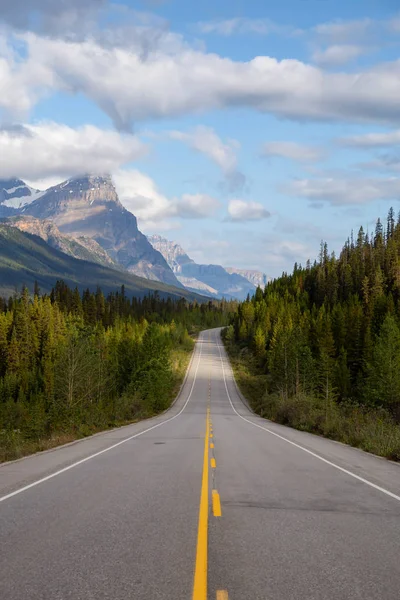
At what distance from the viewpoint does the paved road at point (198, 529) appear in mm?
5383

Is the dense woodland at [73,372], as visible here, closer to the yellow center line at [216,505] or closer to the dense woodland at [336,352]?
the yellow center line at [216,505]

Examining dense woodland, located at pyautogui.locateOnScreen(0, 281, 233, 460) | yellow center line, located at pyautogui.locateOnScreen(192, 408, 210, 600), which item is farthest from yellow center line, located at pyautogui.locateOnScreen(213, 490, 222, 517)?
dense woodland, located at pyautogui.locateOnScreen(0, 281, 233, 460)

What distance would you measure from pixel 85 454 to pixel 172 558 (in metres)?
11.3

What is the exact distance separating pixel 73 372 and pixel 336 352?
4883 cm

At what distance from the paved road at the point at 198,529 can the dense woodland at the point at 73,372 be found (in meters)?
6.74

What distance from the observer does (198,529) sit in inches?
297

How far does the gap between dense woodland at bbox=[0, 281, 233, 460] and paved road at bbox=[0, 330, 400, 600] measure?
265 inches

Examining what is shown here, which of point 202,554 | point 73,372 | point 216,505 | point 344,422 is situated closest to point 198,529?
point 202,554

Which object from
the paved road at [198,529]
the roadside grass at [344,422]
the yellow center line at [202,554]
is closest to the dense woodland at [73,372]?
the paved road at [198,529]

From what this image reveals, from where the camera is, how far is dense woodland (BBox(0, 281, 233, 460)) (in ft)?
90.0

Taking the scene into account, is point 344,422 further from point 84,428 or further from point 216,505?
point 216,505

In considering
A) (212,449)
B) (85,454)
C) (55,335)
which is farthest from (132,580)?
(55,335)

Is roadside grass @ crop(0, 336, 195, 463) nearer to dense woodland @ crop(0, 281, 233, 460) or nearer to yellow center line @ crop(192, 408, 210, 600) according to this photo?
dense woodland @ crop(0, 281, 233, 460)

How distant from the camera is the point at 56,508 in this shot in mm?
8797
